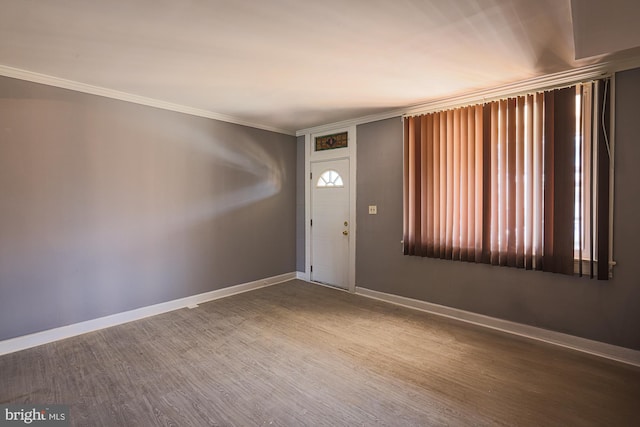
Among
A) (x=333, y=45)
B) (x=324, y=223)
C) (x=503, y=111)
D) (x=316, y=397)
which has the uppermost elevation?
(x=333, y=45)

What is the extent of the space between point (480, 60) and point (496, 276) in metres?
2.24

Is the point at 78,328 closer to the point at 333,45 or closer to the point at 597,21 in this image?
the point at 333,45

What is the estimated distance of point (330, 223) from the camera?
5.10 metres

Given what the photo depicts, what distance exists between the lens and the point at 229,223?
15.1ft

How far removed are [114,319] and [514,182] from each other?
4629 mm

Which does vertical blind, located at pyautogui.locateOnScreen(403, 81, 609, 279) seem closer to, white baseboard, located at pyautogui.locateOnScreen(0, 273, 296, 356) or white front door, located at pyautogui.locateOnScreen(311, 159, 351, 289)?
white front door, located at pyautogui.locateOnScreen(311, 159, 351, 289)

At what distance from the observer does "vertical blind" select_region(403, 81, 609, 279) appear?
2.83 metres

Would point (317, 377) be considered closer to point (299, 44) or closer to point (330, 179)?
point (299, 44)

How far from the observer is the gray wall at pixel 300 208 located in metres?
5.50

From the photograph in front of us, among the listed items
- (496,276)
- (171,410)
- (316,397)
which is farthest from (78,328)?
(496,276)

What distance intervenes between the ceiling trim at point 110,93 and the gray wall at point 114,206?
0.07 meters

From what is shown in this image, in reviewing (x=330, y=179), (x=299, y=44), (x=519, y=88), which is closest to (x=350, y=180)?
(x=330, y=179)

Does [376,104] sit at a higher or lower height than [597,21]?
higher

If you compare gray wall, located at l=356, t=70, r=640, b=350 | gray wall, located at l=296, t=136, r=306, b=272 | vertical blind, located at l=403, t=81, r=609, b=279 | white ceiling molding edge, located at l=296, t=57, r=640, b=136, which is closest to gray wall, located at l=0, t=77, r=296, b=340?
gray wall, located at l=296, t=136, r=306, b=272
